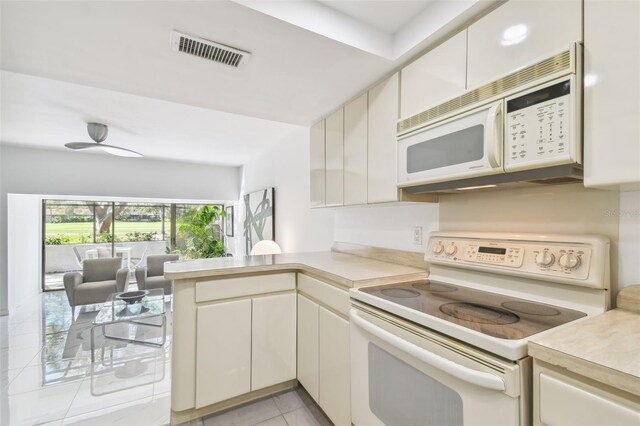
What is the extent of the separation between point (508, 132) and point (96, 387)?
3056mm

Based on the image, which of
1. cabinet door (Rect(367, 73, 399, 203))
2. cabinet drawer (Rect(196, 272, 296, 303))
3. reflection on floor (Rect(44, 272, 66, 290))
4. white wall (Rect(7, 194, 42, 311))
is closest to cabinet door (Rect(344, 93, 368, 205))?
cabinet door (Rect(367, 73, 399, 203))

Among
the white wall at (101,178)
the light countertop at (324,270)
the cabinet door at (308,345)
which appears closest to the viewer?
the light countertop at (324,270)

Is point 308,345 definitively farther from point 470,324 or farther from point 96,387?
point 96,387

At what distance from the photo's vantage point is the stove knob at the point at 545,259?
111cm

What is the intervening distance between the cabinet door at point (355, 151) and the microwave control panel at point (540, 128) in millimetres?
898

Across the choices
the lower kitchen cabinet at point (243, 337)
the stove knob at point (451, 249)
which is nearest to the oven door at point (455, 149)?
the stove knob at point (451, 249)

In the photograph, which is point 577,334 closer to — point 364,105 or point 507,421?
point 507,421

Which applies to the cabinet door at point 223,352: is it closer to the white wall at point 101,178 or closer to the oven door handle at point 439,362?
the oven door handle at point 439,362

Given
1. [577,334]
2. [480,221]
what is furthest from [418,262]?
[577,334]

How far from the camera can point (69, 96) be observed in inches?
107

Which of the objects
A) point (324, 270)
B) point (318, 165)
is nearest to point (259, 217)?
point (318, 165)

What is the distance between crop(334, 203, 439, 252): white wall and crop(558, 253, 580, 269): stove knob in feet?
2.24

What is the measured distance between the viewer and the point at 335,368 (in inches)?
62.0

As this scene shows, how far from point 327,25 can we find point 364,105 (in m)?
0.57
